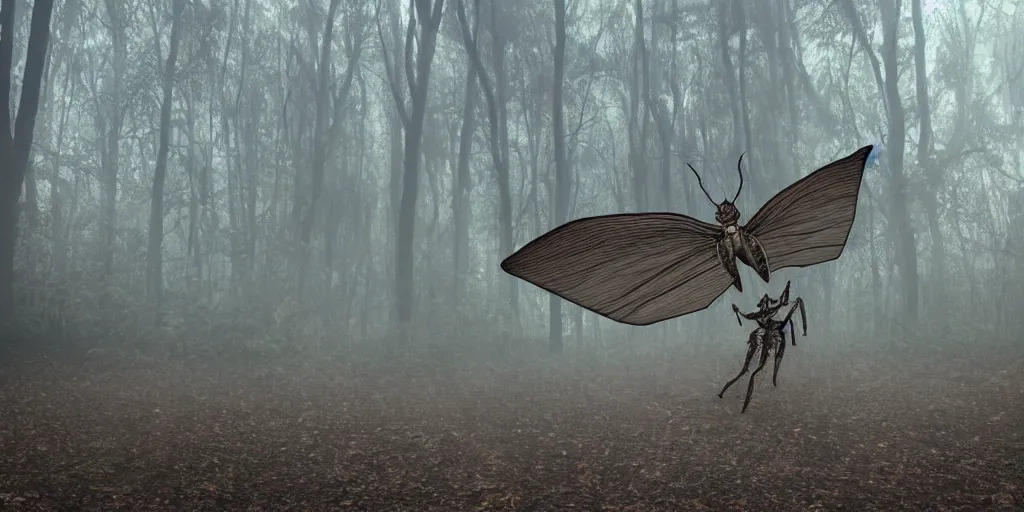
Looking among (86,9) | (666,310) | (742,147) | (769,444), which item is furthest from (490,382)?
(86,9)

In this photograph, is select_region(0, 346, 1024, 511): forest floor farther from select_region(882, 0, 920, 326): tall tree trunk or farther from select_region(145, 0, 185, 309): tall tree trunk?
select_region(145, 0, 185, 309): tall tree trunk

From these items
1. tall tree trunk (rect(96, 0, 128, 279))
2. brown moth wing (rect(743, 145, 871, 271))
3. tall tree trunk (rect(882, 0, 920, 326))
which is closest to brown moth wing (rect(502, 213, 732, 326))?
brown moth wing (rect(743, 145, 871, 271))

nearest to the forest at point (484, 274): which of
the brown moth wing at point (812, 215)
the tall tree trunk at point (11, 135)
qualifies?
the tall tree trunk at point (11, 135)

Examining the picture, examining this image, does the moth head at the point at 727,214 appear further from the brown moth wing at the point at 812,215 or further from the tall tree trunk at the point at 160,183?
the tall tree trunk at the point at 160,183

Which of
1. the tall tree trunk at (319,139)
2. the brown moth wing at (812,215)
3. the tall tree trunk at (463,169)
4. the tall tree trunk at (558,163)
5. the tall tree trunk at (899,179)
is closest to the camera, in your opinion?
the brown moth wing at (812,215)

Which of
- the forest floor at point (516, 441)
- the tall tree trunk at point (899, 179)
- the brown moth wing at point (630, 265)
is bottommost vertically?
the forest floor at point (516, 441)

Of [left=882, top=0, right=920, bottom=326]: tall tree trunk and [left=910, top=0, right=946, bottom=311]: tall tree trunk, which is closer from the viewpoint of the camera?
[left=882, top=0, right=920, bottom=326]: tall tree trunk

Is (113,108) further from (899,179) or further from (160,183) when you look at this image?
(899,179)
